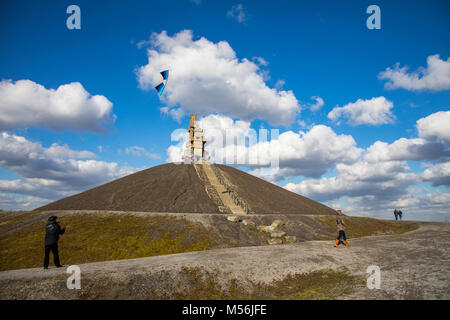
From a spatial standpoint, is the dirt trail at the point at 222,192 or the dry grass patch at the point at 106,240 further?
the dirt trail at the point at 222,192

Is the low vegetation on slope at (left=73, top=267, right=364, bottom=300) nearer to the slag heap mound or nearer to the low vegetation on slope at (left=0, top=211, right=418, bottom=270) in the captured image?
the low vegetation on slope at (left=0, top=211, right=418, bottom=270)

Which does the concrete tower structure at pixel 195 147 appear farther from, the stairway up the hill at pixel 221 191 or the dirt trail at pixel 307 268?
the dirt trail at pixel 307 268

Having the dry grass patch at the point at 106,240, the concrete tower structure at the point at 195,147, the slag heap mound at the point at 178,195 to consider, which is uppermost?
the concrete tower structure at the point at 195,147

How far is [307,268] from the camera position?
13.5 meters

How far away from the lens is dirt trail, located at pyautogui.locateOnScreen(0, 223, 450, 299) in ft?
31.6

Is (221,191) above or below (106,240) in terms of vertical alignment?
above

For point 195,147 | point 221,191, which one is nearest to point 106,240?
point 221,191

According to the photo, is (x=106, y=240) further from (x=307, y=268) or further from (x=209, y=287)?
(x=307, y=268)

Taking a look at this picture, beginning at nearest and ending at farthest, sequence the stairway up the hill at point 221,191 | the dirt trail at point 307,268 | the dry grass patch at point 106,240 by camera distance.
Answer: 1. the dirt trail at point 307,268
2. the dry grass patch at point 106,240
3. the stairway up the hill at point 221,191

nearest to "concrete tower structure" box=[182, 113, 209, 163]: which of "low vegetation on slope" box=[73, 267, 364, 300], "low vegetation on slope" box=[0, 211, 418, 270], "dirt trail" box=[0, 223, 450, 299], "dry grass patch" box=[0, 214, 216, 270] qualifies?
"low vegetation on slope" box=[0, 211, 418, 270]

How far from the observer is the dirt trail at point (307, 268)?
962 centimetres

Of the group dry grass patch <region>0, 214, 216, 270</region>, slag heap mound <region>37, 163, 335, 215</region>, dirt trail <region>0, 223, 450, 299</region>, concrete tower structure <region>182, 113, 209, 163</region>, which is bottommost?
dry grass patch <region>0, 214, 216, 270</region>

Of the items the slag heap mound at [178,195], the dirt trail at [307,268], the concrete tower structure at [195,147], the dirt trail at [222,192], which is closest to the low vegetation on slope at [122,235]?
the dirt trail at [307,268]

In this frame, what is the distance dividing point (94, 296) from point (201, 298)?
13.7ft
